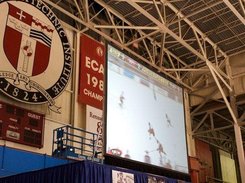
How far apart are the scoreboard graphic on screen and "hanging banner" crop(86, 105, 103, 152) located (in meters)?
2.00

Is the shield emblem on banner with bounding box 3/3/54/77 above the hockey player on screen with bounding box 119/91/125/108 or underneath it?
above

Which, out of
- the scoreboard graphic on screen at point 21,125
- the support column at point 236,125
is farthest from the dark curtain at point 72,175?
the support column at point 236,125

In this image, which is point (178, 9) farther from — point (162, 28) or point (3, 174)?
point (3, 174)

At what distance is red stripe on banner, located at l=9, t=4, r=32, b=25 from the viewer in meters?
11.9

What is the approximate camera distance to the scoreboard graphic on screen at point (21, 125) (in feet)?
35.4

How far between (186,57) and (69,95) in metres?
8.29

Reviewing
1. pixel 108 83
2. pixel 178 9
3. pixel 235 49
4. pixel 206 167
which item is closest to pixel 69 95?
pixel 108 83

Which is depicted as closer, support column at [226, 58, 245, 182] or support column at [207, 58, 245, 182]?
support column at [207, 58, 245, 182]

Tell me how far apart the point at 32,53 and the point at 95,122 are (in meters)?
3.32

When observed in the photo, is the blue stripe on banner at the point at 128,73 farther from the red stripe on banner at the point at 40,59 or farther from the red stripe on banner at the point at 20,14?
the red stripe on banner at the point at 20,14

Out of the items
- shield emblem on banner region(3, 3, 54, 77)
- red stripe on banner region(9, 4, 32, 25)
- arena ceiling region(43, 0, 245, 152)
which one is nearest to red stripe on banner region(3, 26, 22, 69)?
shield emblem on banner region(3, 3, 54, 77)

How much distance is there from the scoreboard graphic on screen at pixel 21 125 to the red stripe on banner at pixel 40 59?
142 cm

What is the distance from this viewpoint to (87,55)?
1446 centimetres

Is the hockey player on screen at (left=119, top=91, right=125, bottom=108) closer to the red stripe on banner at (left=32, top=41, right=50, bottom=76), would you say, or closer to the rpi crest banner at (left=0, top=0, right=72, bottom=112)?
the rpi crest banner at (left=0, top=0, right=72, bottom=112)
